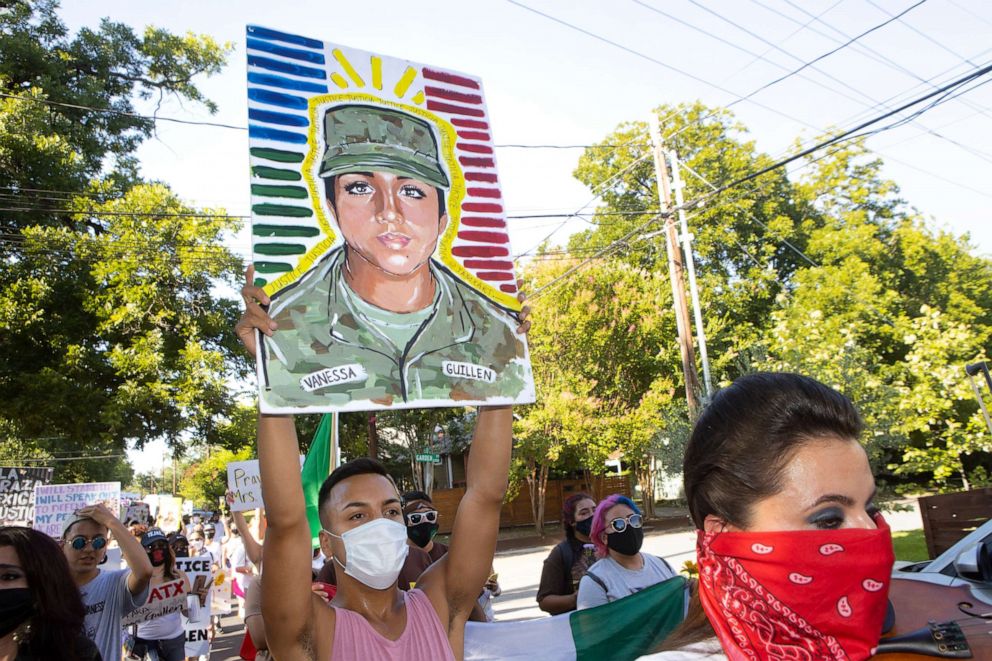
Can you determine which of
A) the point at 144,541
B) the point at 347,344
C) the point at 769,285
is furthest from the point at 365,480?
the point at 769,285

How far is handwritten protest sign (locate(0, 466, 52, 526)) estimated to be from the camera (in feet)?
33.6

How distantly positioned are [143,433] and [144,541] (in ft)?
32.1

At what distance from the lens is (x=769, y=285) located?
3312 centimetres

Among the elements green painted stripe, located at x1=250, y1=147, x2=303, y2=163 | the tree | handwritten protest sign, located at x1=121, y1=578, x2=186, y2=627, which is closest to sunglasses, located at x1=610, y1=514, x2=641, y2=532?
green painted stripe, located at x1=250, y1=147, x2=303, y2=163

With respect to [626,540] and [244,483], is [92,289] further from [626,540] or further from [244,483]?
[626,540]

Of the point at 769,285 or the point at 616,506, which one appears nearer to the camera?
the point at 616,506

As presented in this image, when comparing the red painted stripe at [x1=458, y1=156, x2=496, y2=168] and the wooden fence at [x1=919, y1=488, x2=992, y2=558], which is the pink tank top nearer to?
the red painted stripe at [x1=458, y1=156, x2=496, y2=168]

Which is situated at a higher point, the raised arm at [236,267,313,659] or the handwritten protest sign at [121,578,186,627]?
the raised arm at [236,267,313,659]

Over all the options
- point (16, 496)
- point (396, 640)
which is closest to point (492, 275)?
point (396, 640)

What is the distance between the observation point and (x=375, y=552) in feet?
9.43

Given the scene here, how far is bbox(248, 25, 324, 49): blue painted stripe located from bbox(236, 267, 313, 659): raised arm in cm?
89

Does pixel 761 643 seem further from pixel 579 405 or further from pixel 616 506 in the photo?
pixel 579 405

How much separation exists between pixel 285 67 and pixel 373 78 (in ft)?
1.09

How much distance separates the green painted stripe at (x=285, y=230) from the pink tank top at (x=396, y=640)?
1.37 m
